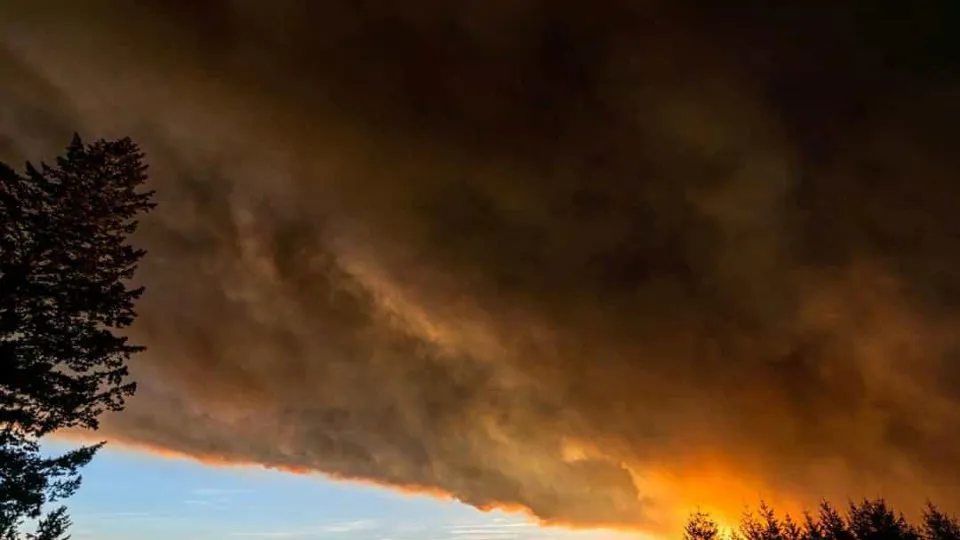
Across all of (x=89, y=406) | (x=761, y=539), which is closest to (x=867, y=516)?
(x=761, y=539)

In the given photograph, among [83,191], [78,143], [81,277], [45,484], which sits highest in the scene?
[78,143]

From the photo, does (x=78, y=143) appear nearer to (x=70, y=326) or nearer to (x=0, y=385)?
(x=70, y=326)

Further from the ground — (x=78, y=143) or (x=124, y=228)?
(x=78, y=143)

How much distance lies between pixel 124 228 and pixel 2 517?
462 inches

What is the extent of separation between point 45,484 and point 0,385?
184 inches

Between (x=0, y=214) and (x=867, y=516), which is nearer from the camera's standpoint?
Result: (x=0, y=214)

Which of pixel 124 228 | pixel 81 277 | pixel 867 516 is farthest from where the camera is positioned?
pixel 867 516

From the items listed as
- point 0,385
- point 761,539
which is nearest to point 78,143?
point 0,385

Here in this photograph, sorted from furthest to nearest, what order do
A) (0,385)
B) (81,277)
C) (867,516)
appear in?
(867,516) < (81,277) < (0,385)

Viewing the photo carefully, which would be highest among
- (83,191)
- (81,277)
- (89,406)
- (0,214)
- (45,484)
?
(83,191)

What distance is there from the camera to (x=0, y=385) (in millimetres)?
19969

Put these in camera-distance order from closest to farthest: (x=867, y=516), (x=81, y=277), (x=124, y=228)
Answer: (x=81, y=277) < (x=124, y=228) < (x=867, y=516)

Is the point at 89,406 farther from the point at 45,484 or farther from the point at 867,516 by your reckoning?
the point at 867,516

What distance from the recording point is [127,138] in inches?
941
